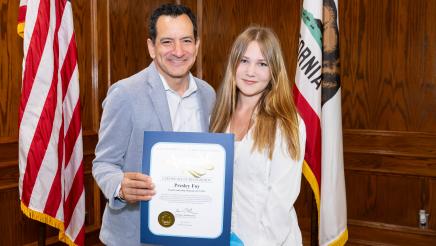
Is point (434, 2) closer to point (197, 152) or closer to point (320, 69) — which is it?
point (320, 69)

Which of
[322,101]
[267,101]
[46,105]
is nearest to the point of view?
[267,101]

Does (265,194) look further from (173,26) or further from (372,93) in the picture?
(372,93)

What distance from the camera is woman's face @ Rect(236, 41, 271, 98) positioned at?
1718 millimetres

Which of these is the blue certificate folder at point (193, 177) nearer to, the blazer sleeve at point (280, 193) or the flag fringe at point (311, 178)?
the blazer sleeve at point (280, 193)

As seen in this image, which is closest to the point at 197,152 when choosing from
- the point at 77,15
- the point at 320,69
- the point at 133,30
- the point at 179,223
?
the point at 179,223

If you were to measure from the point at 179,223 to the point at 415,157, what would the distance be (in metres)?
2.43

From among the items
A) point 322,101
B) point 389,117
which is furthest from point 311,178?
point 389,117

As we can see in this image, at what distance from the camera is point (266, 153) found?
1588 millimetres

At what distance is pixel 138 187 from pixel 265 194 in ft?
1.39

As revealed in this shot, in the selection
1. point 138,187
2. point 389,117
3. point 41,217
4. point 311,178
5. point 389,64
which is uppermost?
point 389,64

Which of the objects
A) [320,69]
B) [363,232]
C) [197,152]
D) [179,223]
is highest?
[320,69]

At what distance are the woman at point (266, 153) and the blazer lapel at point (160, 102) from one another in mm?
236

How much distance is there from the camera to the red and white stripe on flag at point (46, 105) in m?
2.50

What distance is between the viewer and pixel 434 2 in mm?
3289
